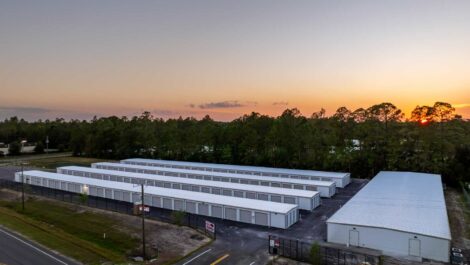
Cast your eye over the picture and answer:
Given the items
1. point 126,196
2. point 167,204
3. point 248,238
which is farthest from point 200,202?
point 126,196

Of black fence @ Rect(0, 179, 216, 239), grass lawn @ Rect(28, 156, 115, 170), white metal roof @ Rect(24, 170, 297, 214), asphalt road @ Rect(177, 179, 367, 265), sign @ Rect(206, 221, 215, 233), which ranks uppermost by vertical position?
white metal roof @ Rect(24, 170, 297, 214)

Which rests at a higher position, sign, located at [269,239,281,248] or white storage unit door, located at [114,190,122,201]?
white storage unit door, located at [114,190,122,201]

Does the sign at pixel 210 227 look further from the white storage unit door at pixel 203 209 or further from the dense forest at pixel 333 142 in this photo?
the dense forest at pixel 333 142

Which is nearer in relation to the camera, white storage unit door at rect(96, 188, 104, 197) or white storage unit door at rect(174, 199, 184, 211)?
white storage unit door at rect(174, 199, 184, 211)

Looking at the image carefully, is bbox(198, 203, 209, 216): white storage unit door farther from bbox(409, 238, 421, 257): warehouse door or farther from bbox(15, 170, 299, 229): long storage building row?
bbox(409, 238, 421, 257): warehouse door

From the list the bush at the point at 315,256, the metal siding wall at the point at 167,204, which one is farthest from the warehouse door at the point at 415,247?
the metal siding wall at the point at 167,204

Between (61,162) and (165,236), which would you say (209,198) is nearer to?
(165,236)

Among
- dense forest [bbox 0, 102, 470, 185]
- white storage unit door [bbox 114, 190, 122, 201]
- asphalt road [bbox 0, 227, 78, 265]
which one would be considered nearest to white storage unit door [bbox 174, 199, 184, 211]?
white storage unit door [bbox 114, 190, 122, 201]
